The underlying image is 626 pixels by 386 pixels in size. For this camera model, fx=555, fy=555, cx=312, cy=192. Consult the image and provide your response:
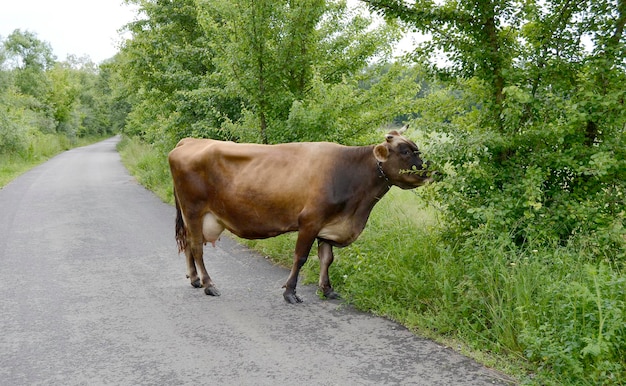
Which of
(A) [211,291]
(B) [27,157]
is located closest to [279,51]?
(A) [211,291]

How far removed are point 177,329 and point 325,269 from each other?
1.70 metres

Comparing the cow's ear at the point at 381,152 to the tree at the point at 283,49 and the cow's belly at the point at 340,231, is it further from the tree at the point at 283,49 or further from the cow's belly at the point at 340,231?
the tree at the point at 283,49

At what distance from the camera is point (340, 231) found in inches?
227

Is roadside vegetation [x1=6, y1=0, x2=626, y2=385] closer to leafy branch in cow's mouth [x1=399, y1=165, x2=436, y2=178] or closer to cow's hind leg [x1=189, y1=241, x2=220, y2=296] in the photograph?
leafy branch in cow's mouth [x1=399, y1=165, x2=436, y2=178]

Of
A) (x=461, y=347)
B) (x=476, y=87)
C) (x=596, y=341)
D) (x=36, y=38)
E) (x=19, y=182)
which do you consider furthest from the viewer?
(x=36, y=38)

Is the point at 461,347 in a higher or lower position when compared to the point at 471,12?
lower

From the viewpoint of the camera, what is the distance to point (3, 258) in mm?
7781

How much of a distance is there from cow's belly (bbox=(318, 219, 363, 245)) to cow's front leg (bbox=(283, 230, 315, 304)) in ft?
0.53

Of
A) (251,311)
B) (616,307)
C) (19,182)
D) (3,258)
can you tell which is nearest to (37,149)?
(19,182)

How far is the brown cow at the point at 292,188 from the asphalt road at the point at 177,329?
0.53m

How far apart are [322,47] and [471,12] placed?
383 centimetres

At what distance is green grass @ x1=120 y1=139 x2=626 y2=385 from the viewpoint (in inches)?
146

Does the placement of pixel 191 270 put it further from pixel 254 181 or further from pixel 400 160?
pixel 400 160

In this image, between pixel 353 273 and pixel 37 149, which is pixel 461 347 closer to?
pixel 353 273
